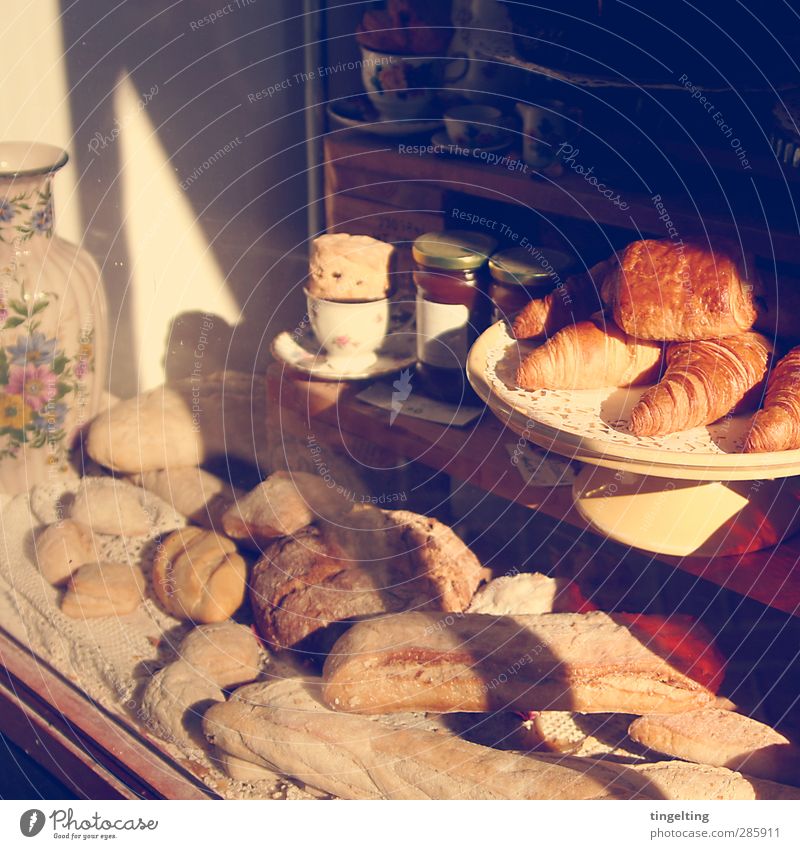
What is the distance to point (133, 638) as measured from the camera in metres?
1.34

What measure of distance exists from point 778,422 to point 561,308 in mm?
327

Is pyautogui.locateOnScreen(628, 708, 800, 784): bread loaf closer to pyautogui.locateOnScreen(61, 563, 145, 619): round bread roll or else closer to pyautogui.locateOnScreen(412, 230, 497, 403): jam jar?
pyautogui.locateOnScreen(412, 230, 497, 403): jam jar

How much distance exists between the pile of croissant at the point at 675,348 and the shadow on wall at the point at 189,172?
775 mm

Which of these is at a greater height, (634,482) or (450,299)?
(450,299)

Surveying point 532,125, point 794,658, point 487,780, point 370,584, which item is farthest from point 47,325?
point 794,658

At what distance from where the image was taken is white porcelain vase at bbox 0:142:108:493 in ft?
4.57

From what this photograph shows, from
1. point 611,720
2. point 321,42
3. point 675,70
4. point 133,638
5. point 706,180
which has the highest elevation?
point 321,42

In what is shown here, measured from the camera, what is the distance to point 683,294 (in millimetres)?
1108

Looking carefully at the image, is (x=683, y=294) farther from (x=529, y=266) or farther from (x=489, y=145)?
(x=489, y=145)

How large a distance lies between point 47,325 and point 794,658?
1.15m

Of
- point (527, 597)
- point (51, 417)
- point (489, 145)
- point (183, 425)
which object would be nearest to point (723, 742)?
point (527, 597)

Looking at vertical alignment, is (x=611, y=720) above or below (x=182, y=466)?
below

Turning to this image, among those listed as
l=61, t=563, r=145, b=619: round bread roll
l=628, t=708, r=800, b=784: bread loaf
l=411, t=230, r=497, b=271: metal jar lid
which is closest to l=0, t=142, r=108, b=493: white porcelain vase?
l=61, t=563, r=145, b=619: round bread roll

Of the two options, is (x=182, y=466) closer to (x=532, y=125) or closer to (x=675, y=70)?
(x=532, y=125)
